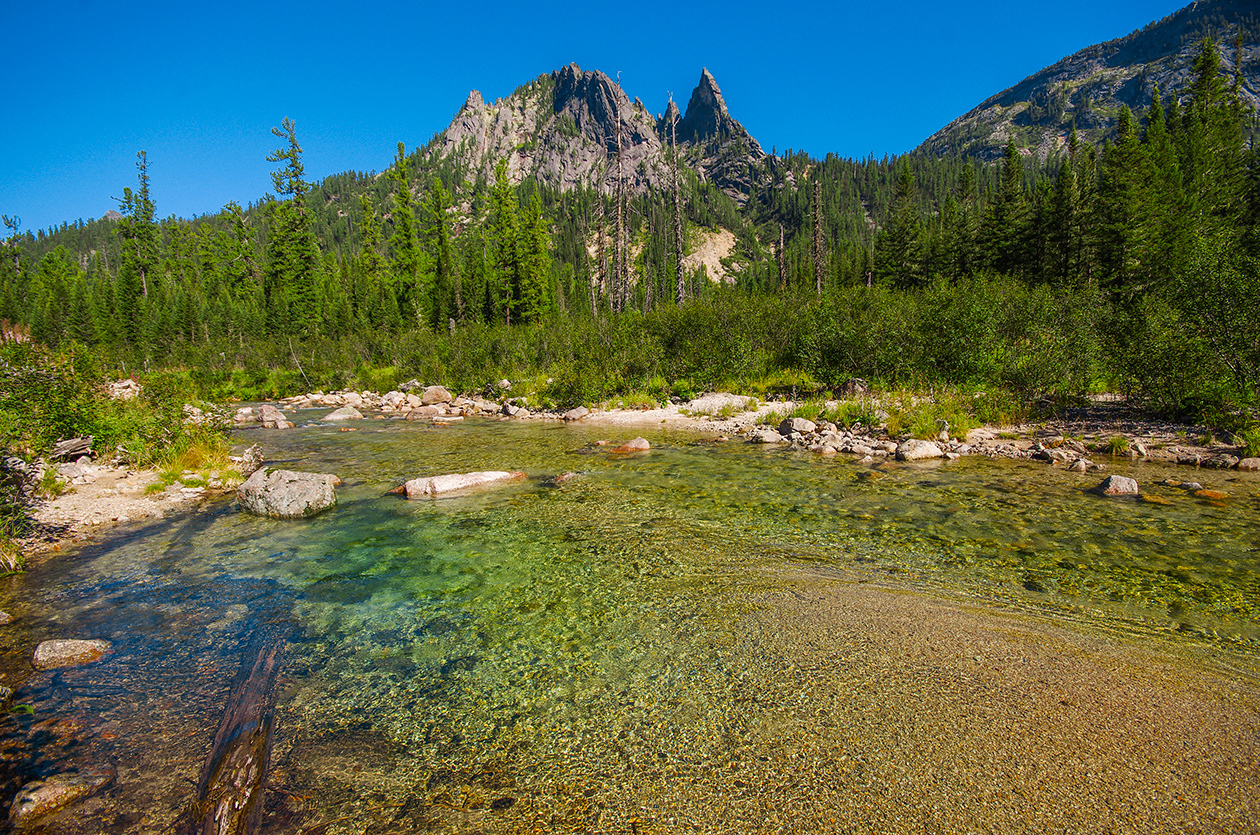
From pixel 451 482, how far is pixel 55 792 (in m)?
8.33

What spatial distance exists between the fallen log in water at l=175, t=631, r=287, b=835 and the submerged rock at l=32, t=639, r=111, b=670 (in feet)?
5.05

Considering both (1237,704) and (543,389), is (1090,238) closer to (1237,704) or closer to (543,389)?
(543,389)

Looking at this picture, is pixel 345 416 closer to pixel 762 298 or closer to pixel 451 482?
pixel 451 482

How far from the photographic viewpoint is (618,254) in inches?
1724

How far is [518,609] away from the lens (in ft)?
20.3

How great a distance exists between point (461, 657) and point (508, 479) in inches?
291

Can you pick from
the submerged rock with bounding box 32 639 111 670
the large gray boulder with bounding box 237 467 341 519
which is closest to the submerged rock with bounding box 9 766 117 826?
the submerged rock with bounding box 32 639 111 670

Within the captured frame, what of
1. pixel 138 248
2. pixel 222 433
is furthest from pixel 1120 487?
pixel 138 248

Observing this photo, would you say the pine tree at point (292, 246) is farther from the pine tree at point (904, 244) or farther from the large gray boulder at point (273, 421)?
the pine tree at point (904, 244)

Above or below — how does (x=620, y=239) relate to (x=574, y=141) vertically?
below

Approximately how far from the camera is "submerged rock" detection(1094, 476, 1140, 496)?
977 cm

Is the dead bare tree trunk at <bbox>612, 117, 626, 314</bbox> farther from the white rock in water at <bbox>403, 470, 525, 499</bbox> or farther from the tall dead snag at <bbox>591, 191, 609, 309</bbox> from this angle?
the white rock in water at <bbox>403, 470, 525, 499</bbox>

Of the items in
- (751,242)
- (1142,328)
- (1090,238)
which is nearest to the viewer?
(1142,328)

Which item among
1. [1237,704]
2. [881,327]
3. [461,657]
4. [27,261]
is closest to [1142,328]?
[881,327]
